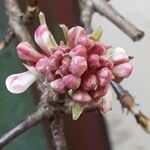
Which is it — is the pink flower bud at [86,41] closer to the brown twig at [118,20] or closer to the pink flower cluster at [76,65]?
the pink flower cluster at [76,65]

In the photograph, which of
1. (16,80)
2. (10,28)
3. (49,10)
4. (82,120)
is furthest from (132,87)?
(16,80)

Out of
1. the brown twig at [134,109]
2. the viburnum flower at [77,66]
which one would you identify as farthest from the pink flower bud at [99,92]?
the brown twig at [134,109]

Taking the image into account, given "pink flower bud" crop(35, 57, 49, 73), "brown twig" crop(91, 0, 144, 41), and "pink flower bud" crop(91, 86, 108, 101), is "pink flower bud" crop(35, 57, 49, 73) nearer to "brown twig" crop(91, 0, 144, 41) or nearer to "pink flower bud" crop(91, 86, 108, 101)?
"pink flower bud" crop(91, 86, 108, 101)

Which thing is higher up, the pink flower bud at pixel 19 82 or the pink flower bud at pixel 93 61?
the pink flower bud at pixel 19 82

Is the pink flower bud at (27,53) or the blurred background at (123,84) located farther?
the blurred background at (123,84)

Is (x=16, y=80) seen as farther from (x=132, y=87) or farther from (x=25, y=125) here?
(x=132, y=87)

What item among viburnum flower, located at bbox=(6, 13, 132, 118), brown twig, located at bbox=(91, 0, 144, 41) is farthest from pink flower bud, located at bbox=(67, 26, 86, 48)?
brown twig, located at bbox=(91, 0, 144, 41)

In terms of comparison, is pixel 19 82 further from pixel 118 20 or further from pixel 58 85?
pixel 118 20
